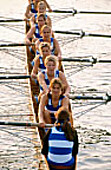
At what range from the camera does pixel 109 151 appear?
11.2m

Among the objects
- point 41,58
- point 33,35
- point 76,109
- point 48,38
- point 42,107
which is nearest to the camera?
point 42,107

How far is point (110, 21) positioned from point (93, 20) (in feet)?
2.56

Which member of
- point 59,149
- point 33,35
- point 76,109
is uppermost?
point 59,149

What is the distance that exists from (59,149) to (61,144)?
128mm

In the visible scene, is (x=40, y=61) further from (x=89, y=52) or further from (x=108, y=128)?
(x=89, y=52)

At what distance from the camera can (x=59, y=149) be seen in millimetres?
8070

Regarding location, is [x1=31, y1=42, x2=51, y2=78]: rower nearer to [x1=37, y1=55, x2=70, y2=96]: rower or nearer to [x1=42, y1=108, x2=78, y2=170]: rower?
[x1=37, y1=55, x2=70, y2=96]: rower

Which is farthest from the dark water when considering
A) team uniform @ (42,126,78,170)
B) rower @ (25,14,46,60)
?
team uniform @ (42,126,78,170)

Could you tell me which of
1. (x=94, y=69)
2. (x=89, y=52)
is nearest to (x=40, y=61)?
(x=94, y=69)

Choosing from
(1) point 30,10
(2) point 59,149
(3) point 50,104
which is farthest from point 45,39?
(2) point 59,149

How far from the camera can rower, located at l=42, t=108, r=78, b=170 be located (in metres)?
7.79

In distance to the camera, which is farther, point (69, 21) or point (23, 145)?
point (69, 21)

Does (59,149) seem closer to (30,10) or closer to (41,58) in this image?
(41,58)

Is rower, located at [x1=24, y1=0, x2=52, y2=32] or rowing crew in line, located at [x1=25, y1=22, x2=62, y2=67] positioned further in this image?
rower, located at [x1=24, y1=0, x2=52, y2=32]
